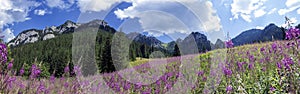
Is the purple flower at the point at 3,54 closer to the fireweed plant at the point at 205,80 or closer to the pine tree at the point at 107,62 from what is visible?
the fireweed plant at the point at 205,80

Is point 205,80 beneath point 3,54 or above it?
beneath

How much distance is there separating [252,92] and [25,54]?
369 ft

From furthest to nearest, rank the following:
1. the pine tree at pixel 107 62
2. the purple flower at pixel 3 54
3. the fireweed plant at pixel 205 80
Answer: the pine tree at pixel 107 62
the fireweed plant at pixel 205 80
the purple flower at pixel 3 54

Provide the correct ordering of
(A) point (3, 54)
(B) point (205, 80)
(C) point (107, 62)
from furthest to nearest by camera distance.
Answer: (C) point (107, 62) → (B) point (205, 80) → (A) point (3, 54)

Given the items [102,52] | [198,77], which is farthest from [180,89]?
[102,52]

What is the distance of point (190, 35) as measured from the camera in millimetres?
8586

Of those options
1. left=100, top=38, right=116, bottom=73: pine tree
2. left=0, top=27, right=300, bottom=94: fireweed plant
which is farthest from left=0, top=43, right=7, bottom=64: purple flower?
left=100, top=38, right=116, bottom=73: pine tree

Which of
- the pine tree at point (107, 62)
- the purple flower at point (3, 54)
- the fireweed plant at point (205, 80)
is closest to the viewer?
the purple flower at point (3, 54)

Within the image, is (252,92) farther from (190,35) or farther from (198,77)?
(190,35)

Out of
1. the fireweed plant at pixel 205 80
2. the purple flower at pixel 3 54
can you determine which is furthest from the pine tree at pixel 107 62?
the purple flower at pixel 3 54

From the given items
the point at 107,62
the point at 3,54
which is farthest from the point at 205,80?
the point at 107,62

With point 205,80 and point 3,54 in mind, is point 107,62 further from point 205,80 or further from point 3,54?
point 3,54

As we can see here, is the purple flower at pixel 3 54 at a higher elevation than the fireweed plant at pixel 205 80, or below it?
higher

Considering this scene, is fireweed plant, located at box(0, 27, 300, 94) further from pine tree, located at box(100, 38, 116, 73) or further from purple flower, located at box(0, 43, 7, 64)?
pine tree, located at box(100, 38, 116, 73)
